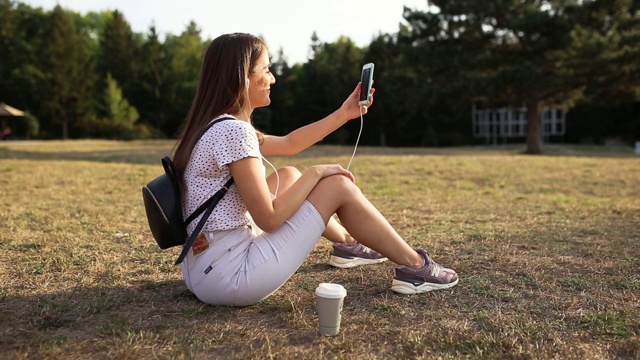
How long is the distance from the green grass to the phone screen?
2.89ft

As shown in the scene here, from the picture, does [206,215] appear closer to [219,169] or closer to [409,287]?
[219,169]

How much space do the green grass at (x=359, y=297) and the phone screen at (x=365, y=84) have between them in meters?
0.88

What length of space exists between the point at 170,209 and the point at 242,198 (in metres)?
0.27

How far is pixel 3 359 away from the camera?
1660mm

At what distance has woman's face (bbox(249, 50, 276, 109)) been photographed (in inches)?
82.4

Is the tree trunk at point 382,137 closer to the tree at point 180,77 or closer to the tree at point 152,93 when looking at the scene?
the tree at point 180,77

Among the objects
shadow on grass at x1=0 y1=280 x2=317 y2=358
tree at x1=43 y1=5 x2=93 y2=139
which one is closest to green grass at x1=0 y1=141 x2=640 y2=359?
shadow on grass at x1=0 y1=280 x2=317 y2=358

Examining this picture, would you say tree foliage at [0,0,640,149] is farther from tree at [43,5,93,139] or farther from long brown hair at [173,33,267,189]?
long brown hair at [173,33,267,189]

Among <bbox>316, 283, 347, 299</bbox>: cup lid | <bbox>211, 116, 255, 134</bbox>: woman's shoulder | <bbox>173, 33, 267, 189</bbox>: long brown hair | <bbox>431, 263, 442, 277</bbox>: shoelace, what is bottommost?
<bbox>431, 263, 442, 277</bbox>: shoelace

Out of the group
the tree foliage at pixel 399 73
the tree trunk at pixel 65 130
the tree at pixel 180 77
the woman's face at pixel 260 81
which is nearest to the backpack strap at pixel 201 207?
the woman's face at pixel 260 81

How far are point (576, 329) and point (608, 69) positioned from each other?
14694 millimetres

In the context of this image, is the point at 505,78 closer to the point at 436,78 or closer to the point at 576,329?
the point at 436,78

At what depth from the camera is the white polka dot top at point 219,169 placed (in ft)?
6.35

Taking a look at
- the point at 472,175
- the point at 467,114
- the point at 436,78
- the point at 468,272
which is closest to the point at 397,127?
the point at 467,114
